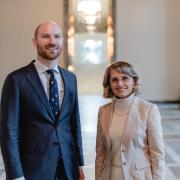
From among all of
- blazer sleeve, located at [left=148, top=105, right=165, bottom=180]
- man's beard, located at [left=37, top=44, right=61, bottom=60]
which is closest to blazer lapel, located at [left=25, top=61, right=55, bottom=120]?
man's beard, located at [left=37, top=44, right=61, bottom=60]

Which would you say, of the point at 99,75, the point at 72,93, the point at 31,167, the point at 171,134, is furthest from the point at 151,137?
the point at 99,75

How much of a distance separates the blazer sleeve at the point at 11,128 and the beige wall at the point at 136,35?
416 inches

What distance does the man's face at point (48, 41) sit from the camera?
90.8 inches

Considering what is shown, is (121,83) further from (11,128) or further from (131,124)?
(11,128)

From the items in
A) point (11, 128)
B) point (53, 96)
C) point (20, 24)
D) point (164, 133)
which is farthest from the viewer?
point (20, 24)

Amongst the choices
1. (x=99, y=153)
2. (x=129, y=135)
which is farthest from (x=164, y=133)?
(x=129, y=135)

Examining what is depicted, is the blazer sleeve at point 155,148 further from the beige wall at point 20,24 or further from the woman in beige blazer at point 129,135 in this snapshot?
the beige wall at point 20,24

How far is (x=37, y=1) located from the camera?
1269cm

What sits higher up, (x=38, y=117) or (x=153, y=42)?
(x=38, y=117)

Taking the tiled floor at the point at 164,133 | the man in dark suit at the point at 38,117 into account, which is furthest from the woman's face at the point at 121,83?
the tiled floor at the point at 164,133

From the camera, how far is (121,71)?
7.59ft

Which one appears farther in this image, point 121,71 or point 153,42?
point 153,42

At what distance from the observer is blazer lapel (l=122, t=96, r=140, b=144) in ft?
7.56

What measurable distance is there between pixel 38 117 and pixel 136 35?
10707 millimetres
